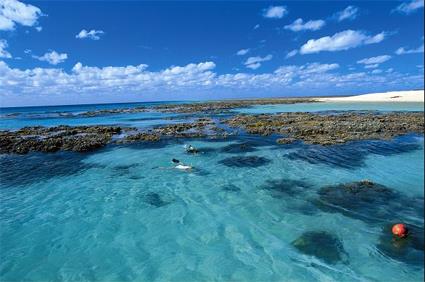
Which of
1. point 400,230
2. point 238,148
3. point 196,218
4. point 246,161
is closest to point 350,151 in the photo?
point 246,161

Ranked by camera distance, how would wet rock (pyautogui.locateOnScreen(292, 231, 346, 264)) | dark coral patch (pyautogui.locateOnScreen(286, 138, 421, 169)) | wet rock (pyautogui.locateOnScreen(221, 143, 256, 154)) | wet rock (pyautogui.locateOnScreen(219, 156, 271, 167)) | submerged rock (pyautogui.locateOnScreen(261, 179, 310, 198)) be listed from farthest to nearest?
wet rock (pyautogui.locateOnScreen(221, 143, 256, 154)) < wet rock (pyautogui.locateOnScreen(219, 156, 271, 167)) < dark coral patch (pyautogui.locateOnScreen(286, 138, 421, 169)) < submerged rock (pyautogui.locateOnScreen(261, 179, 310, 198)) < wet rock (pyautogui.locateOnScreen(292, 231, 346, 264))

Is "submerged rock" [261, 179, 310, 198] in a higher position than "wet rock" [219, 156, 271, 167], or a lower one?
lower

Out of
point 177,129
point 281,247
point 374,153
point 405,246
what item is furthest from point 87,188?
point 177,129

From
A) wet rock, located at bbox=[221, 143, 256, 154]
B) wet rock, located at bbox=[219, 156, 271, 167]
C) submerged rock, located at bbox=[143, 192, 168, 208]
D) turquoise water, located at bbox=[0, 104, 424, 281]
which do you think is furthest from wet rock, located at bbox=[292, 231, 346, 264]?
wet rock, located at bbox=[221, 143, 256, 154]

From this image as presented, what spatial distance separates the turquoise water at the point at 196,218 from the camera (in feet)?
31.7

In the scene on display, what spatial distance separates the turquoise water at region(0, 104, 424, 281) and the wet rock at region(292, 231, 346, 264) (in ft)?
0.75

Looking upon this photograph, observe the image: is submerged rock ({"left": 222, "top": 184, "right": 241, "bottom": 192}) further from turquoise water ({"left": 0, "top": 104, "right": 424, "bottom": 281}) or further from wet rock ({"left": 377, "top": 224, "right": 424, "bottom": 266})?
wet rock ({"left": 377, "top": 224, "right": 424, "bottom": 266})

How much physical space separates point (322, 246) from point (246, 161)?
11.8 metres

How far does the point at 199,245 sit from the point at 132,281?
2728 mm

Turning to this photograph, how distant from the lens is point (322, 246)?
1044 centimetres

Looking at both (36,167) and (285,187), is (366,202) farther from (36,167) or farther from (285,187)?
(36,167)

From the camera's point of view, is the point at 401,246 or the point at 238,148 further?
the point at 238,148

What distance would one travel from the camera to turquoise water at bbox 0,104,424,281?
9.67m

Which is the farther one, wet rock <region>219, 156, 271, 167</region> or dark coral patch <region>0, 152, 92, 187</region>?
wet rock <region>219, 156, 271, 167</region>
